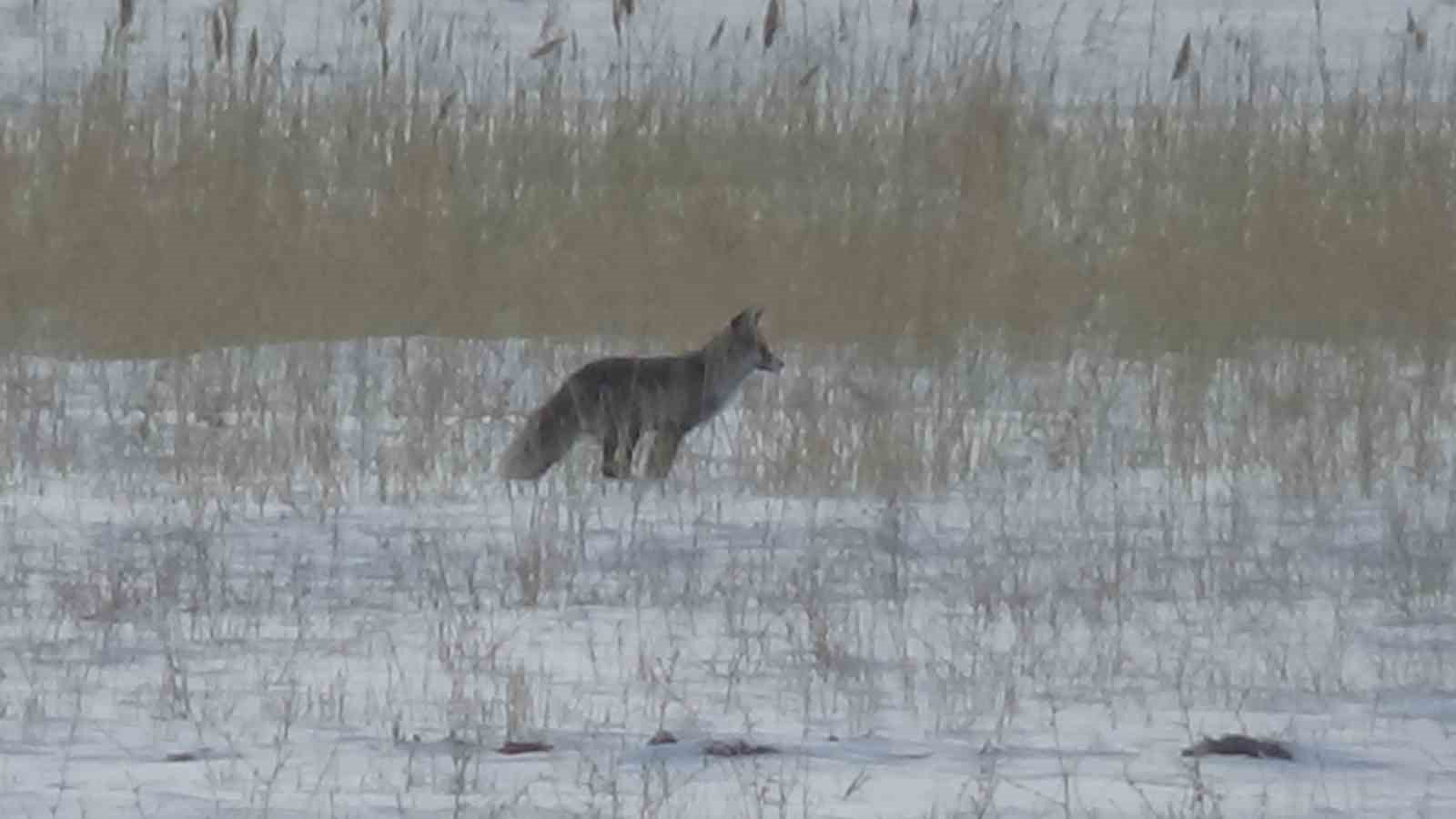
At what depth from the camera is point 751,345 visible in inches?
336

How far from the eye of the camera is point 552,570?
19.0ft

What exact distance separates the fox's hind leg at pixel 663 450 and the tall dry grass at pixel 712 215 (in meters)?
1.80

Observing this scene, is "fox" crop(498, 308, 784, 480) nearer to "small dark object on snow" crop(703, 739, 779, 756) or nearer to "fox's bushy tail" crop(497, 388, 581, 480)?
"fox's bushy tail" crop(497, 388, 581, 480)

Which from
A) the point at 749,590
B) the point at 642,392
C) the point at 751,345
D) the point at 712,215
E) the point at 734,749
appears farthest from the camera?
the point at 712,215

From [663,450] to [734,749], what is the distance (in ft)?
12.0

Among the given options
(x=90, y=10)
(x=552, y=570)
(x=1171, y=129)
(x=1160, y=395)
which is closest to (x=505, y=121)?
(x=1171, y=129)

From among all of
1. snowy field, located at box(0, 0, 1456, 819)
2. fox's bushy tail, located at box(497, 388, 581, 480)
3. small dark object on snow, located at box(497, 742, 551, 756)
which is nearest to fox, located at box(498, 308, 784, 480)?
fox's bushy tail, located at box(497, 388, 581, 480)

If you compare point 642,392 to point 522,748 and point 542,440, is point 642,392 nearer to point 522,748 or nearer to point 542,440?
point 542,440

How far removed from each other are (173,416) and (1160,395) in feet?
9.47

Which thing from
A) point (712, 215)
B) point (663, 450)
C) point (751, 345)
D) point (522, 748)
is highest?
point (712, 215)

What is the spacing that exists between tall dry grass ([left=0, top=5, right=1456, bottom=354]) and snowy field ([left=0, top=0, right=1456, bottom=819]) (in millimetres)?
476

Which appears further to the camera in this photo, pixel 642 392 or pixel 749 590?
pixel 642 392

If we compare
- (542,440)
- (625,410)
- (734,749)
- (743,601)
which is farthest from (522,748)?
(625,410)

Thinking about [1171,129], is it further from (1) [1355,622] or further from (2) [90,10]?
(2) [90,10]
